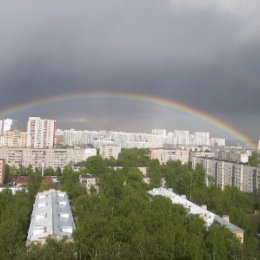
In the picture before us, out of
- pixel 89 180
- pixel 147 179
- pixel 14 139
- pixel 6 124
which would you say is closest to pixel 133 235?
pixel 89 180

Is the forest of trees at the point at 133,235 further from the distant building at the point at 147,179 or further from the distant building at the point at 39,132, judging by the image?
the distant building at the point at 39,132

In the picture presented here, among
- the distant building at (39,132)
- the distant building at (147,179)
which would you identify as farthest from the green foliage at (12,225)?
the distant building at (39,132)

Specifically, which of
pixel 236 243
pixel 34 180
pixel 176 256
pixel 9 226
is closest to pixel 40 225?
pixel 9 226

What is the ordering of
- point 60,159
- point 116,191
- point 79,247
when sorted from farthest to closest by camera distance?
point 60,159, point 116,191, point 79,247

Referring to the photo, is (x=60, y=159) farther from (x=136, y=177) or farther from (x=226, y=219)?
(x=226, y=219)

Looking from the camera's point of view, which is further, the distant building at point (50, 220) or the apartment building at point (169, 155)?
the apartment building at point (169, 155)
